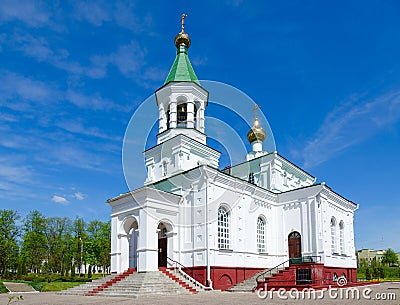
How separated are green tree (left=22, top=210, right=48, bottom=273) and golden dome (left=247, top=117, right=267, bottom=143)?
3342 cm

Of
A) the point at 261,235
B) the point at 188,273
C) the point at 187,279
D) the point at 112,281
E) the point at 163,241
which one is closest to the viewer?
the point at 112,281

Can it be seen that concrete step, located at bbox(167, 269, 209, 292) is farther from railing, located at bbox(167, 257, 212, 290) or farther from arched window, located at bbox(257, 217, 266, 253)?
arched window, located at bbox(257, 217, 266, 253)

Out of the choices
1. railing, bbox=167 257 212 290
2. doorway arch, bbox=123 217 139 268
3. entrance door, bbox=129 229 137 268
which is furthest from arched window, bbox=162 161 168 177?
railing, bbox=167 257 212 290

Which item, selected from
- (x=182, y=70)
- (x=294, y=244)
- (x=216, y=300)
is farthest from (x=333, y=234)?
(x=182, y=70)

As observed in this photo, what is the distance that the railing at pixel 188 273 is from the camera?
18884 millimetres

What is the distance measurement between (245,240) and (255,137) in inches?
418

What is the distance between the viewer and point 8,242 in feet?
151

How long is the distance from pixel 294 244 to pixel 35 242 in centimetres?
3826

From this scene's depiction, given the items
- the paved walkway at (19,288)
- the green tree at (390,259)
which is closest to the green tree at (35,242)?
the paved walkway at (19,288)

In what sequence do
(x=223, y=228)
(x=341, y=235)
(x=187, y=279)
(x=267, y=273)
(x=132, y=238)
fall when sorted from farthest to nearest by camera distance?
(x=341, y=235) → (x=132, y=238) → (x=267, y=273) → (x=223, y=228) → (x=187, y=279)

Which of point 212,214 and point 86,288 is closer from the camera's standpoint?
point 86,288

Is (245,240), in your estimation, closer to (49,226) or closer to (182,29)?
(182,29)

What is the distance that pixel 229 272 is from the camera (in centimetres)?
2022

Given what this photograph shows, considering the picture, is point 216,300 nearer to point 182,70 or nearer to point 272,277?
point 272,277
